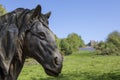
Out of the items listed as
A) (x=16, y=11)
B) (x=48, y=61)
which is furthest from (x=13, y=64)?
(x=16, y=11)

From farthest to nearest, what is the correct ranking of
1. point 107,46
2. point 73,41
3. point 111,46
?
point 73,41, point 107,46, point 111,46

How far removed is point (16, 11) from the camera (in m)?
2.42

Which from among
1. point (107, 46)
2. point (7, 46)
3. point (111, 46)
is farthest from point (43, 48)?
point (107, 46)

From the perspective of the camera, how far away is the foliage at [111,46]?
3831 cm

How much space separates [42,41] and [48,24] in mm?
167

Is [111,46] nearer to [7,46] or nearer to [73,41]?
[73,41]

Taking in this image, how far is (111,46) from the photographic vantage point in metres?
39.1

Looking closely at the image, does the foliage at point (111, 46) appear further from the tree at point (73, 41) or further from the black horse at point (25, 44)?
the black horse at point (25, 44)

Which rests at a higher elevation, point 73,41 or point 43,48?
point 73,41

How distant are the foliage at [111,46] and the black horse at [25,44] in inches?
1412

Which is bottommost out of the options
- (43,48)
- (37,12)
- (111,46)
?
(43,48)

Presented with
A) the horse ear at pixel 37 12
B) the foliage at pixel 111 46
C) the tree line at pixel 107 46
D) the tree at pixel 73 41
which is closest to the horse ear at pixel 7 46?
the horse ear at pixel 37 12

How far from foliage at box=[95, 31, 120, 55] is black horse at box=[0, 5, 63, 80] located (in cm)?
3587

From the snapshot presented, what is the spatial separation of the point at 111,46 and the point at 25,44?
122 feet
